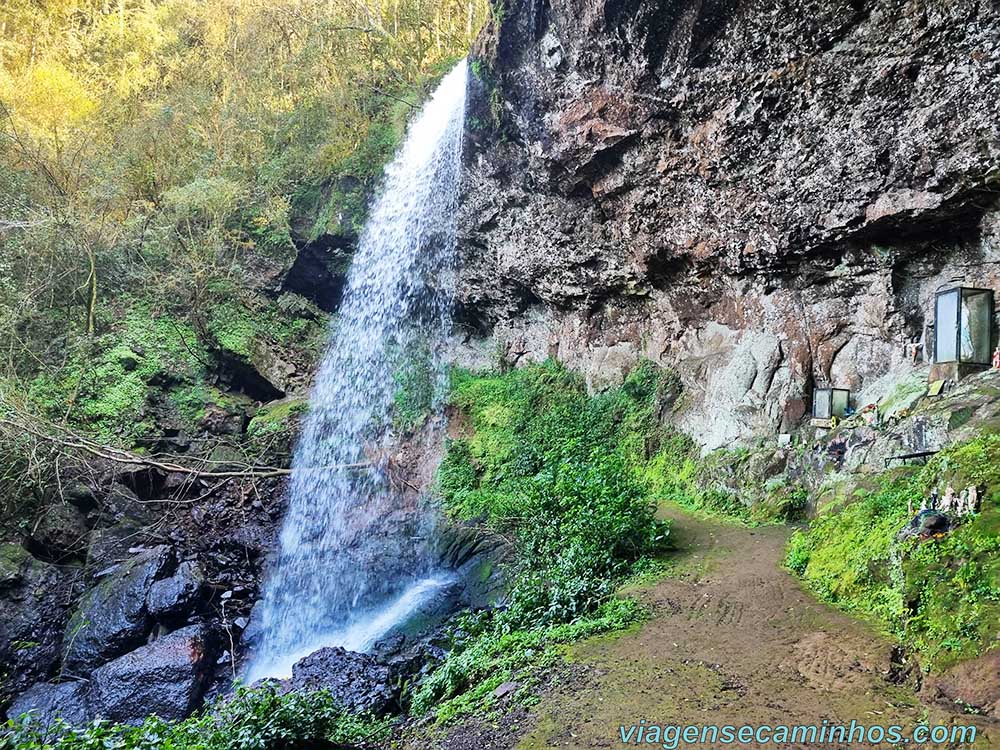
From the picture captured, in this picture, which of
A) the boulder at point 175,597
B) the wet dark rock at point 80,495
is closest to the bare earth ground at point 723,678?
the boulder at point 175,597

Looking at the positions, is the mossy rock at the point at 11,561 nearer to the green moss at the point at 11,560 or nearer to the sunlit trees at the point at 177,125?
the green moss at the point at 11,560

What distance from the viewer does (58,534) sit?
30.0 feet

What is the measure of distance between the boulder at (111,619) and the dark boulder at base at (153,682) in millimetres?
486

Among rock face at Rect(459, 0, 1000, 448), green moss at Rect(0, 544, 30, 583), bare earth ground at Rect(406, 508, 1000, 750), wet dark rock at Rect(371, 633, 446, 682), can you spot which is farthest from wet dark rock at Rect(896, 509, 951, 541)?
green moss at Rect(0, 544, 30, 583)

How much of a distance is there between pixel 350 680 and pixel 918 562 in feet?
15.0

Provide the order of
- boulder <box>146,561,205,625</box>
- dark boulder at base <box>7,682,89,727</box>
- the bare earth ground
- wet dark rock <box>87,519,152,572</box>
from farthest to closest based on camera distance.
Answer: wet dark rock <box>87,519,152,572</box> → boulder <box>146,561,205,625</box> → dark boulder at base <box>7,682,89,727</box> → the bare earth ground

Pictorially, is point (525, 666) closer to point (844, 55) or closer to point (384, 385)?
point (844, 55)

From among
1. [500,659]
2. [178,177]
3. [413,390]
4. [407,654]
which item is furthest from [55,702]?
[178,177]

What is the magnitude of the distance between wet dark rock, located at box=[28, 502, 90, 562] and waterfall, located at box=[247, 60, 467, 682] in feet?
9.46

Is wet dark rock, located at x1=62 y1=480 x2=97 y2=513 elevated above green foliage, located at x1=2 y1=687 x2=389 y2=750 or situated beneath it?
situated beneath

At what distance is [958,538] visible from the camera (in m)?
3.53

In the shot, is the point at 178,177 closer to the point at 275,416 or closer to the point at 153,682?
the point at 275,416

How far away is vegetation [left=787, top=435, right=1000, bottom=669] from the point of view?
314 cm

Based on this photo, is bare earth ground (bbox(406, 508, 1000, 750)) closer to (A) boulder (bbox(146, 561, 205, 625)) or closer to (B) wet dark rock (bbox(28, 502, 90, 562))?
(A) boulder (bbox(146, 561, 205, 625))
